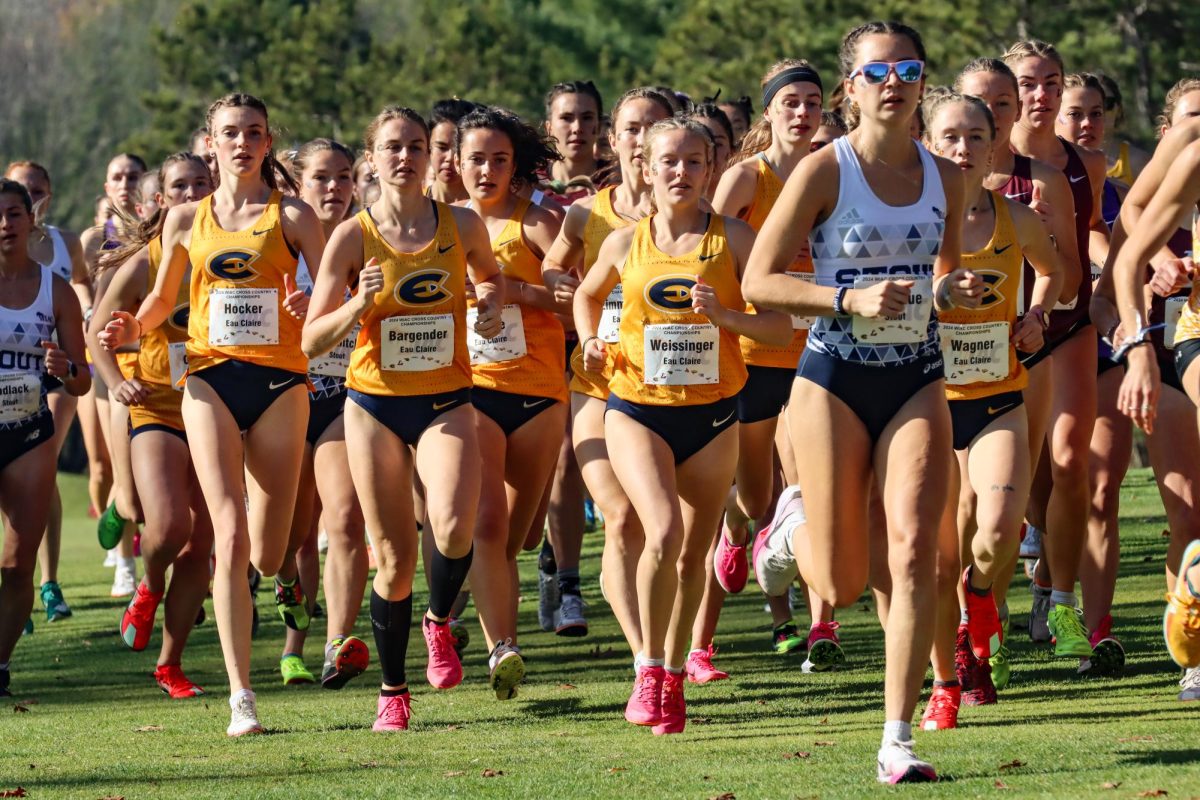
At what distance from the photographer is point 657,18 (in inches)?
1829

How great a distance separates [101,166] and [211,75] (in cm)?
1370

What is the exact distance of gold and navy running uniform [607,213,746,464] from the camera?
7414 mm

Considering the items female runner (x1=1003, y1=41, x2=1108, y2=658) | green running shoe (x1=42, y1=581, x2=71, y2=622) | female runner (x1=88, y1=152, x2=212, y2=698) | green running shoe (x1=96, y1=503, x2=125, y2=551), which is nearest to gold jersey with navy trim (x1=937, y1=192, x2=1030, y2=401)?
female runner (x1=1003, y1=41, x2=1108, y2=658)

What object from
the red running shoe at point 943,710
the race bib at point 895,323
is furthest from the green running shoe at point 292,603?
the race bib at point 895,323

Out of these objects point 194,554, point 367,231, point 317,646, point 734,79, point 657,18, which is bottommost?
point 317,646

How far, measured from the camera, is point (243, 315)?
8.09 metres

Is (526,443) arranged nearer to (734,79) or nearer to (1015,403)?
(1015,403)

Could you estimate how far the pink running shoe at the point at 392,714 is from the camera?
7715 millimetres

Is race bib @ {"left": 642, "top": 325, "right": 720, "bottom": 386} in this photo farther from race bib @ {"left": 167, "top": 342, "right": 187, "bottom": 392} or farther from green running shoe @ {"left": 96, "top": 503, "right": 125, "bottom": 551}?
green running shoe @ {"left": 96, "top": 503, "right": 125, "bottom": 551}

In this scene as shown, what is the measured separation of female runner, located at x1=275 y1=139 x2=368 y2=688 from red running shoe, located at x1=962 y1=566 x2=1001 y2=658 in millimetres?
2358

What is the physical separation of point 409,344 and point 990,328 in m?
2.13

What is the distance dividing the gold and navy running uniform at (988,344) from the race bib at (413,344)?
185 cm

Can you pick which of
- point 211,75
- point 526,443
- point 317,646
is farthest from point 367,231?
point 211,75

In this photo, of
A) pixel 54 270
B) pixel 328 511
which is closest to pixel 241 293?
pixel 328 511
